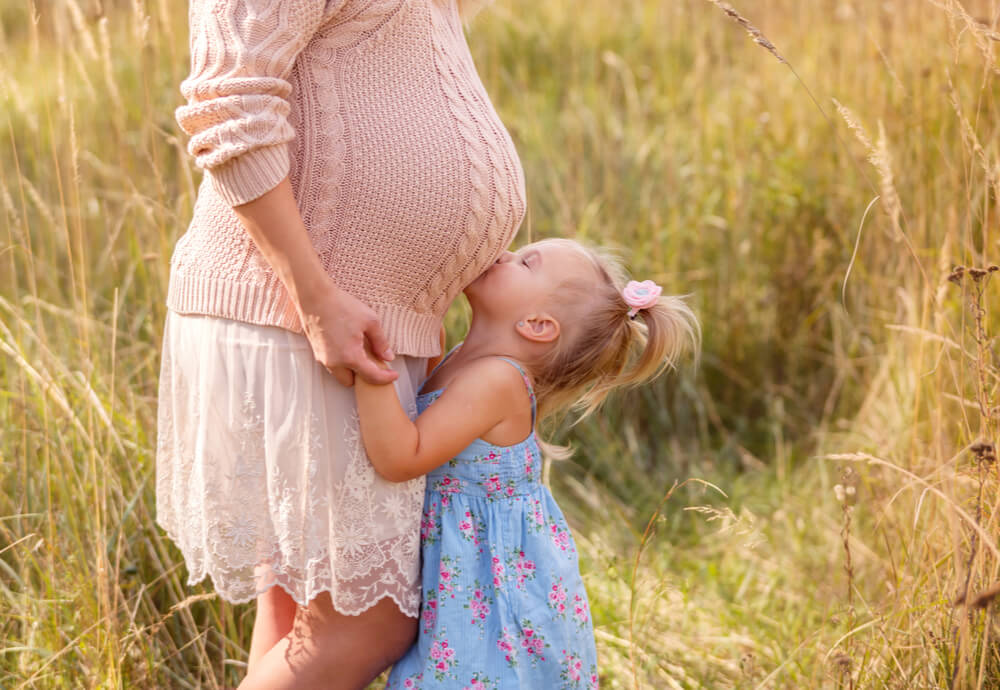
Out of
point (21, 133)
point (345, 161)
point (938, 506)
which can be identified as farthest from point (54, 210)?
point (938, 506)

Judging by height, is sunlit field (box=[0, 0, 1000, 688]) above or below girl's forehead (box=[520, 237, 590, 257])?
below

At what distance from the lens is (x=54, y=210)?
3332 mm

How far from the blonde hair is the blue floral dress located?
13 cm

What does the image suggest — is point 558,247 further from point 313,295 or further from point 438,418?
point 313,295

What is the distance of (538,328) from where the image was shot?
1.67 metres

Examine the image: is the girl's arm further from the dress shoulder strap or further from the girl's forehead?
the girl's forehead

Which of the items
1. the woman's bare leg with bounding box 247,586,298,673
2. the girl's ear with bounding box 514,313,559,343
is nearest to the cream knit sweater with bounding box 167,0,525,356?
the girl's ear with bounding box 514,313,559,343

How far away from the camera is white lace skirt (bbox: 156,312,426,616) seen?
55.7 inches

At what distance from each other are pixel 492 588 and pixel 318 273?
644mm

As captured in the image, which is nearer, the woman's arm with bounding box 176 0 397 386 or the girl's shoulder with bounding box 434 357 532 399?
the woman's arm with bounding box 176 0 397 386

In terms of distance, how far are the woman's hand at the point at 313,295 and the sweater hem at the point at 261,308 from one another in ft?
0.17

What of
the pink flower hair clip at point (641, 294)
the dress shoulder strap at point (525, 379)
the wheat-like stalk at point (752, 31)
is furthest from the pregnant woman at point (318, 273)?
the wheat-like stalk at point (752, 31)

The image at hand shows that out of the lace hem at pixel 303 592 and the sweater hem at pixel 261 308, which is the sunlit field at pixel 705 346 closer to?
the lace hem at pixel 303 592

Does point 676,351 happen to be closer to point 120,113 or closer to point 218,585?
point 218,585
